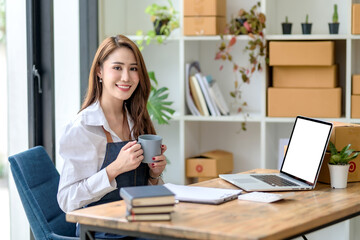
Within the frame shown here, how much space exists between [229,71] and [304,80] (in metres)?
0.64

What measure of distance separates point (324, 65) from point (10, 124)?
1.91m

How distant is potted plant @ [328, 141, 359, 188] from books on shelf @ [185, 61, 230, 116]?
4.77 ft

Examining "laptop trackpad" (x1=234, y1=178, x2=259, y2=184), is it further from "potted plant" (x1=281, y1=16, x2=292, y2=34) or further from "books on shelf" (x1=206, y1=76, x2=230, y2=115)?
"potted plant" (x1=281, y1=16, x2=292, y2=34)

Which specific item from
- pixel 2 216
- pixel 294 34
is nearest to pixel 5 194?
pixel 2 216

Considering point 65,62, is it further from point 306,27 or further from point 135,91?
point 306,27

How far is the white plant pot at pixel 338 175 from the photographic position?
2.55 m

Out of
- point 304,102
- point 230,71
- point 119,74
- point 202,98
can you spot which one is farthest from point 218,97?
point 119,74

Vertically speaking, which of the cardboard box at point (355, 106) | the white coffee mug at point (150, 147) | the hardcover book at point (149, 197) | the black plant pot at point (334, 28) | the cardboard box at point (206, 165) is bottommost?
the cardboard box at point (206, 165)

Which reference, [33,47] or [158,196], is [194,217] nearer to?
[158,196]

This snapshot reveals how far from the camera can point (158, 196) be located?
1948 millimetres

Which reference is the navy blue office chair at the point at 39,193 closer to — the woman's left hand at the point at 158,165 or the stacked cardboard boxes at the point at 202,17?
the woman's left hand at the point at 158,165

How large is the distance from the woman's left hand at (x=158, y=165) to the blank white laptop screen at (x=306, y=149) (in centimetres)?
57

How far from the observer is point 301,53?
149 inches

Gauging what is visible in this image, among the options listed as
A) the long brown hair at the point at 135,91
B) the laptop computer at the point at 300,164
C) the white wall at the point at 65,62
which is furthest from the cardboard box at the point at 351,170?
the white wall at the point at 65,62
